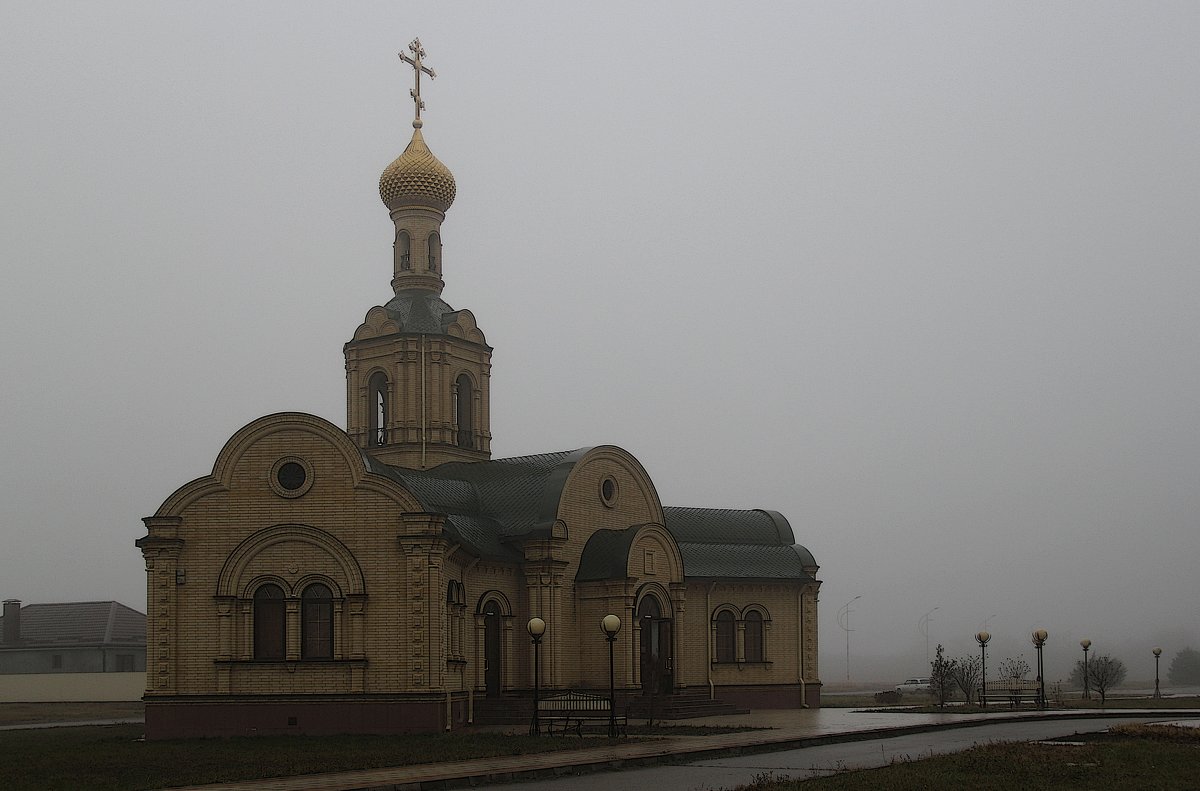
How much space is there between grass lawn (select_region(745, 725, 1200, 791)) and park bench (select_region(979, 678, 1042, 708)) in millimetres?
15565

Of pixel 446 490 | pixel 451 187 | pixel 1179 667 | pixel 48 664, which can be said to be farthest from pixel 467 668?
pixel 1179 667

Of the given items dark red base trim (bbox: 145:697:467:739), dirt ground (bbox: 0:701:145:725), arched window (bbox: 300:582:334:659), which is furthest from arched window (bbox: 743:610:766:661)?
dirt ground (bbox: 0:701:145:725)

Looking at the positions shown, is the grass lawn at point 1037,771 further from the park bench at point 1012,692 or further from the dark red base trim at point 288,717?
the park bench at point 1012,692

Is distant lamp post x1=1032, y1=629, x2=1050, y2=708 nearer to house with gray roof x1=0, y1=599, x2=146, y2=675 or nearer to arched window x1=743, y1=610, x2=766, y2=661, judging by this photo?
arched window x1=743, y1=610, x2=766, y2=661

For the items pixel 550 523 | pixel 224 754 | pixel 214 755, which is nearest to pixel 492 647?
pixel 550 523

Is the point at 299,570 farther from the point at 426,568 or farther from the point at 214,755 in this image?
the point at 214,755

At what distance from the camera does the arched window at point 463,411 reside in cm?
3853

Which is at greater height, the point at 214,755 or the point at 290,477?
the point at 290,477

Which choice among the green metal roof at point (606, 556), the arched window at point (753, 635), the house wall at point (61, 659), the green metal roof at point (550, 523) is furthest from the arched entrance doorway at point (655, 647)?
the house wall at point (61, 659)

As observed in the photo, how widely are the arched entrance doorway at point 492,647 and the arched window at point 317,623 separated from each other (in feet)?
15.5

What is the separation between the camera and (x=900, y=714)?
32.4m

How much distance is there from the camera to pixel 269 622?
29.2 meters

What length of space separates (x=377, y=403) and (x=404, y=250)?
4269 mm

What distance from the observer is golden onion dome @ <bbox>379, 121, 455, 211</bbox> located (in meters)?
39.2
